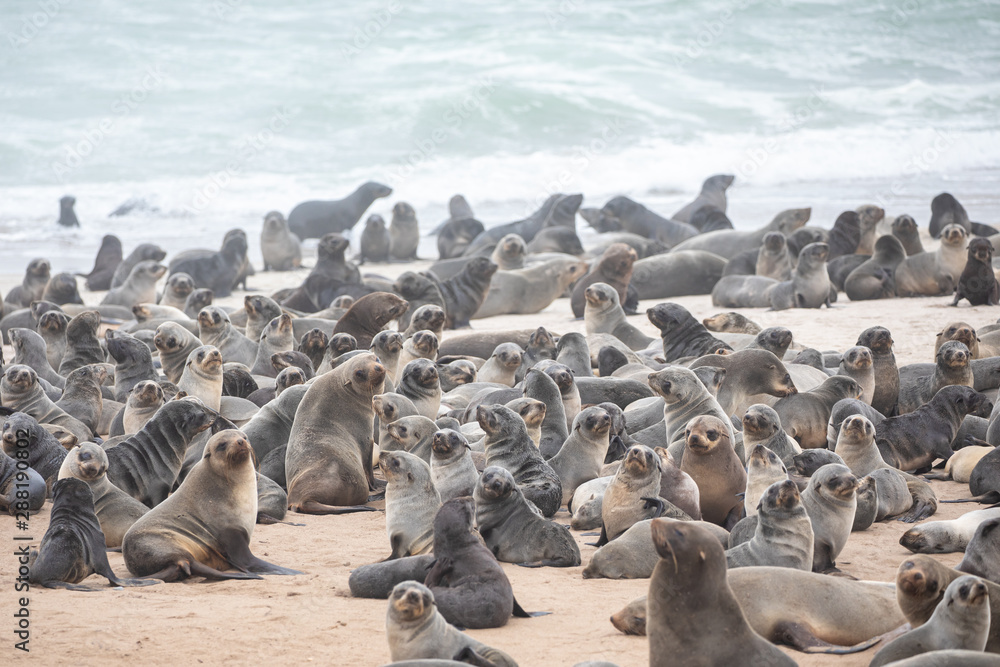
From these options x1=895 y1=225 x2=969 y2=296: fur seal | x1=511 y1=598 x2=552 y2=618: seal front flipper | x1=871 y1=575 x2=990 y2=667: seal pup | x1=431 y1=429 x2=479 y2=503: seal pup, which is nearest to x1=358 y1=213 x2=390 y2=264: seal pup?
x1=895 y1=225 x2=969 y2=296: fur seal

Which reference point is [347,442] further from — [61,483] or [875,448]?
[875,448]

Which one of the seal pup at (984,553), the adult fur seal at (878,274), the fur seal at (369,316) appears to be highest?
the fur seal at (369,316)

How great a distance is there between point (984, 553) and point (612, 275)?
8.45 metres

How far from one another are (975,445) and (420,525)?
12.8ft

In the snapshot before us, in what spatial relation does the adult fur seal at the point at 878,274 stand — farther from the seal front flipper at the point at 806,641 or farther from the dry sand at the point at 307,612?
the seal front flipper at the point at 806,641

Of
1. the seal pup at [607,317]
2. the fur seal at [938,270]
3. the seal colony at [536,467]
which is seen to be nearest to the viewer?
the seal colony at [536,467]

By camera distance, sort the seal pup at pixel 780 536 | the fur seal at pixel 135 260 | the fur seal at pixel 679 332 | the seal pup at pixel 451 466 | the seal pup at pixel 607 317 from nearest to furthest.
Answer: the seal pup at pixel 780 536 → the seal pup at pixel 451 466 → the fur seal at pixel 679 332 → the seal pup at pixel 607 317 → the fur seal at pixel 135 260

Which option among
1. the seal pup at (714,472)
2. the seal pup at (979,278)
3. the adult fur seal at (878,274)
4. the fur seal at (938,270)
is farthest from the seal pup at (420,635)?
the fur seal at (938,270)

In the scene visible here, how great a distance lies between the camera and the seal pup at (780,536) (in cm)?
478

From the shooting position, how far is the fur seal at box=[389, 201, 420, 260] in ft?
60.6

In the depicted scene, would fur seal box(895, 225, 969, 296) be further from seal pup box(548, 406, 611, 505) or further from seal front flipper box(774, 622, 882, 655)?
seal front flipper box(774, 622, 882, 655)

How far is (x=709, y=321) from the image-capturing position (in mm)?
10672

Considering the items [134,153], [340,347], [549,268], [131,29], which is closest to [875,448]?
[340,347]

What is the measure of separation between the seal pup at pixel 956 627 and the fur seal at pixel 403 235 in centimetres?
1533
